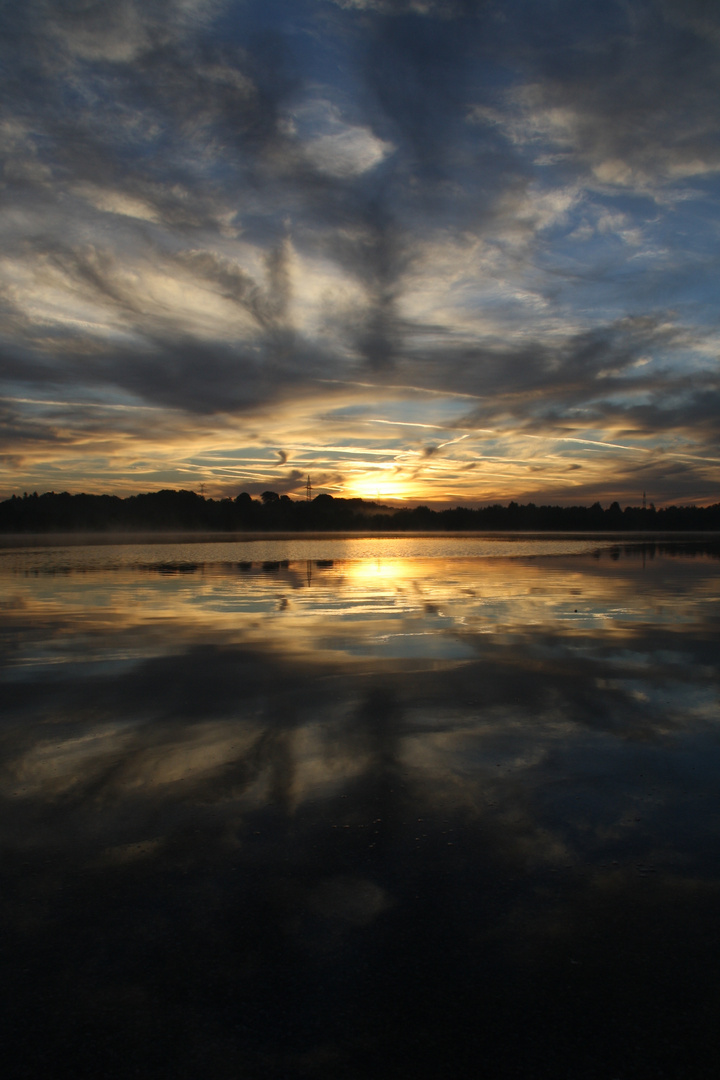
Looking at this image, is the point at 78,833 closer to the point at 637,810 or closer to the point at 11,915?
the point at 11,915

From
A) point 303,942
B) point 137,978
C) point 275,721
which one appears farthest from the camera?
point 275,721

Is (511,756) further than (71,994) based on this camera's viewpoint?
Yes

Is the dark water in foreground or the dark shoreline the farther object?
the dark shoreline

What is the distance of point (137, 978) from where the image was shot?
323 centimetres

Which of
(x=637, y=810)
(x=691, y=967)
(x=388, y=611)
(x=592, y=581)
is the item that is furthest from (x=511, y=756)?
(x=592, y=581)

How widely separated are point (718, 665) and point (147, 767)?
8.18 metres

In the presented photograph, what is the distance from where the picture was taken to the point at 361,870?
4203 mm

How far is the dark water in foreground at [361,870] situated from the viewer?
289 cm

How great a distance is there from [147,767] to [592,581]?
20.6 metres

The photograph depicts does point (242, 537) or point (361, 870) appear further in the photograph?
point (242, 537)

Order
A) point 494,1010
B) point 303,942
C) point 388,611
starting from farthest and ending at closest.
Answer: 1. point 388,611
2. point 303,942
3. point 494,1010

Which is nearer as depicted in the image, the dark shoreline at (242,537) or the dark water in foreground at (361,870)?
the dark water in foreground at (361,870)

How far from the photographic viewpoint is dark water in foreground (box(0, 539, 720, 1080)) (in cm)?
289

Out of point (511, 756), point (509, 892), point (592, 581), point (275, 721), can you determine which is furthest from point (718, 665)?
point (592, 581)
